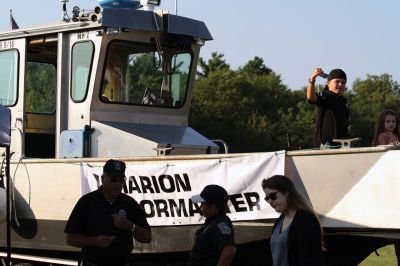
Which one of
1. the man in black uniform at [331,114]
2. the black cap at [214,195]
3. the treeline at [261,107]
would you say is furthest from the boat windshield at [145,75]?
the treeline at [261,107]

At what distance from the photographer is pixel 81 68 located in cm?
1174

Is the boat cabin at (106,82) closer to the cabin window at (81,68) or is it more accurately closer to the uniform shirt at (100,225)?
the cabin window at (81,68)

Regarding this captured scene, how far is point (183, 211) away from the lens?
9.63 metres

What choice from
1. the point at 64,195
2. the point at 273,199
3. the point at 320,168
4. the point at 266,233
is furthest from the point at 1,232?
the point at 273,199

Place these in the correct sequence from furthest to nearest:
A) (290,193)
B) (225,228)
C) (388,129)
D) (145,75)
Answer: (145,75), (388,129), (225,228), (290,193)

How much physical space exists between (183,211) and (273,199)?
3.33 m

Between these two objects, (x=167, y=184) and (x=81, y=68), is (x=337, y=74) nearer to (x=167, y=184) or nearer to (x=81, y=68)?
(x=167, y=184)

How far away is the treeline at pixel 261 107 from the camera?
165 feet

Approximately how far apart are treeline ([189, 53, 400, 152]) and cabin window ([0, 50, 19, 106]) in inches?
1216

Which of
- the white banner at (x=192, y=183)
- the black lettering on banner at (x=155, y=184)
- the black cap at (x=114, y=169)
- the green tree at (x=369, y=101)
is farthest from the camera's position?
the green tree at (x=369, y=101)

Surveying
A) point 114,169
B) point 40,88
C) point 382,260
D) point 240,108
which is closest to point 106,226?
point 114,169

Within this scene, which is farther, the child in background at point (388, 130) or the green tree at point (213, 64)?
the green tree at point (213, 64)

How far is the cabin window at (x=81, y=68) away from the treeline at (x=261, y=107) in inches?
1237

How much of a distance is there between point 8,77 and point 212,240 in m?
6.22
